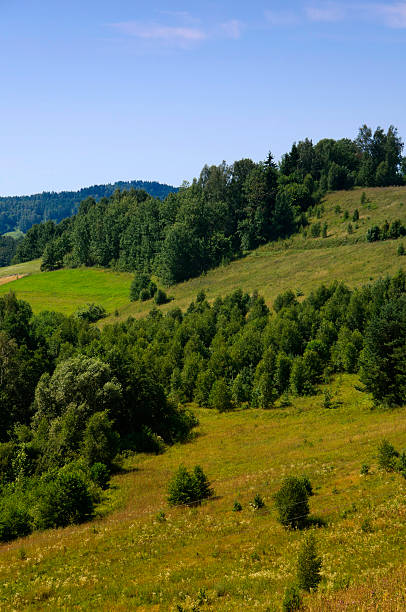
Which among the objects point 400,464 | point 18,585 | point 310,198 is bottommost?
point 18,585

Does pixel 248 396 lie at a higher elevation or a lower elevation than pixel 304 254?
lower

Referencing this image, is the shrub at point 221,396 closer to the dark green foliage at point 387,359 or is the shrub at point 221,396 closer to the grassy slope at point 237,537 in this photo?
the grassy slope at point 237,537

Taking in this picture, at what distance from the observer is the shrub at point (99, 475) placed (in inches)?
1437

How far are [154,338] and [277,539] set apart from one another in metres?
64.1

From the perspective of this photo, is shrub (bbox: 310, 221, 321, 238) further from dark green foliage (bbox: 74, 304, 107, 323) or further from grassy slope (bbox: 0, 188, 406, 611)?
grassy slope (bbox: 0, 188, 406, 611)

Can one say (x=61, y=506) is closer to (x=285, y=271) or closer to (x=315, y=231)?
(x=285, y=271)

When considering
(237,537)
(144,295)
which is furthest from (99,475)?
(144,295)

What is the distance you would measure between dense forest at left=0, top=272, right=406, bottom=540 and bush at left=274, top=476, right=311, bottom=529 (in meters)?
14.7

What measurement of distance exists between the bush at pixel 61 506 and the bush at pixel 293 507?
14480mm

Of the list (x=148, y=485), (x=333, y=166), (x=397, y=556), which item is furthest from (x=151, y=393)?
(x=333, y=166)

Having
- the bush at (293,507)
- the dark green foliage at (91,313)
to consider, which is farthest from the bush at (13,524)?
the dark green foliage at (91,313)

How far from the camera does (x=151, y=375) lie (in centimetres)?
5606

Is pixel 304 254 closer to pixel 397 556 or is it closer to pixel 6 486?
pixel 6 486

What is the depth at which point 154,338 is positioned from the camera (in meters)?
84.6
